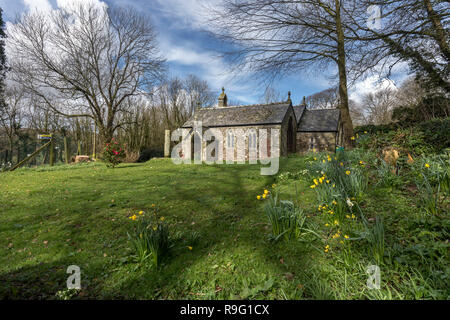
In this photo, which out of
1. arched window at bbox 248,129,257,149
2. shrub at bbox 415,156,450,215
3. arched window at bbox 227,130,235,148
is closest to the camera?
shrub at bbox 415,156,450,215

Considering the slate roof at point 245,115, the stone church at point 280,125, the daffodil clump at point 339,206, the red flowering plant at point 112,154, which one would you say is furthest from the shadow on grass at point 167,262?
the slate roof at point 245,115

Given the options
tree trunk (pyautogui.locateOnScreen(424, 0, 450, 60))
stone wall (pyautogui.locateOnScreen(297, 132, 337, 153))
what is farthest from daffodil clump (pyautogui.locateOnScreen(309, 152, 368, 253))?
stone wall (pyautogui.locateOnScreen(297, 132, 337, 153))

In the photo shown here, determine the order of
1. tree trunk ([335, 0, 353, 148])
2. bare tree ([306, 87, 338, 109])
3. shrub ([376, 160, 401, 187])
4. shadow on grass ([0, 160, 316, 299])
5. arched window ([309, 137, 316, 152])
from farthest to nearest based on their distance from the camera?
bare tree ([306, 87, 338, 109]) → arched window ([309, 137, 316, 152]) → tree trunk ([335, 0, 353, 148]) → shrub ([376, 160, 401, 187]) → shadow on grass ([0, 160, 316, 299])

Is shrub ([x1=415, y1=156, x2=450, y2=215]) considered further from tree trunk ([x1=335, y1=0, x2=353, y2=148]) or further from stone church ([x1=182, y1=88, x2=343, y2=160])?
stone church ([x1=182, y1=88, x2=343, y2=160])

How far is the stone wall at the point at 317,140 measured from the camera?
2273cm

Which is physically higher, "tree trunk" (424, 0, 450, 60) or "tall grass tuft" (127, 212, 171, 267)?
"tree trunk" (424, 0, 450, 60)

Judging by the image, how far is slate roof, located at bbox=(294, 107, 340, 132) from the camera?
23.3 meters

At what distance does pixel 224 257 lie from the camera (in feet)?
9.64

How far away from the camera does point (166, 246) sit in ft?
9.92

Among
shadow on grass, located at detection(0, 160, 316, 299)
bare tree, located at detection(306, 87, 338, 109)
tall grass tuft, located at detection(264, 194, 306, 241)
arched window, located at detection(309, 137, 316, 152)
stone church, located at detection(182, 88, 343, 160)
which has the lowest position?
shadow on grass, located at detection(0, 160, 316, 299)

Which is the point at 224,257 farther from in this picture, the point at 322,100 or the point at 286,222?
the point at 322,100

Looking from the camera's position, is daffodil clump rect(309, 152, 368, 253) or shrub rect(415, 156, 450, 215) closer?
daffodil clump rect(309, 152, 368, 253)

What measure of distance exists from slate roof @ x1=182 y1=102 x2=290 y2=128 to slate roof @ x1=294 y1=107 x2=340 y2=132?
192 inches

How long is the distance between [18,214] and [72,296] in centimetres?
395
